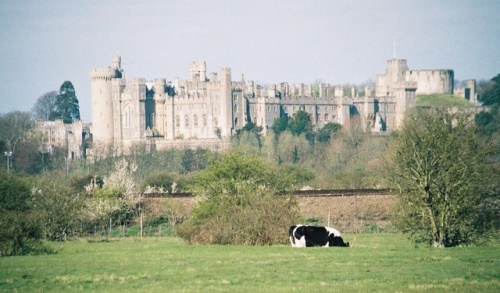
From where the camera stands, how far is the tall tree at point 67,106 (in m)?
106

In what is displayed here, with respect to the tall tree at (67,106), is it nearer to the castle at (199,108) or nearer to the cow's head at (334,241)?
the castle at (199,108)

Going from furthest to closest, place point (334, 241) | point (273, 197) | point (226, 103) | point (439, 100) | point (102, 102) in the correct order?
point (439, 100) < point (102, 102) < point (226, 103) < point (273, 197) < point (334, 241)

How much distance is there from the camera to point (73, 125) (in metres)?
98.7

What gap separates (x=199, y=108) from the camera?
306ft

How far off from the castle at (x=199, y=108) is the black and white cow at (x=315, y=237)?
62159 mm

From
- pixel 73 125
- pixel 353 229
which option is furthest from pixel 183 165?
pixel 353 229

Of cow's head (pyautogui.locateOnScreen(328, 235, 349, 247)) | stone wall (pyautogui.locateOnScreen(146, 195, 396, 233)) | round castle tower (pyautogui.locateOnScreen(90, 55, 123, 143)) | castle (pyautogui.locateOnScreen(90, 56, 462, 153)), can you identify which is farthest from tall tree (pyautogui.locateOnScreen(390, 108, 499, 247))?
round castle tower (pyautogui.locateOnScreen(90, 55, 123, 143))

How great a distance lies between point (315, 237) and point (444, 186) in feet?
8.44

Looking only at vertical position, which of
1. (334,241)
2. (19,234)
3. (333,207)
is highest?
(19,234)

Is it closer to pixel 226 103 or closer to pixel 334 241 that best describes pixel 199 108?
pixel 226 103

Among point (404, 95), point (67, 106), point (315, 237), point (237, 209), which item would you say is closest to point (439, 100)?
point (404, 95)

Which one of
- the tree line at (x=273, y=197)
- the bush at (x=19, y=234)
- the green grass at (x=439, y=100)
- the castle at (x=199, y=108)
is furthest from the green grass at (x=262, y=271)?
the green grass at (x=439, y=100)

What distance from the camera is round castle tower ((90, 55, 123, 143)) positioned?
309 ft

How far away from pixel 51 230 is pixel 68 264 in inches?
463
